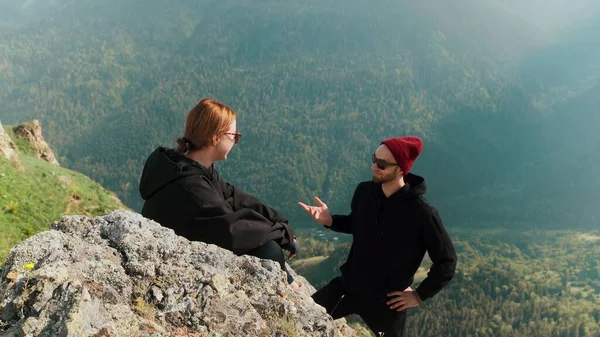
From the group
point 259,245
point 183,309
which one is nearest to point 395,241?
point 259,245

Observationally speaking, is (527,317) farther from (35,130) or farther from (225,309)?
(225,309)

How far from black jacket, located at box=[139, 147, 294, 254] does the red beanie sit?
6.95 feet

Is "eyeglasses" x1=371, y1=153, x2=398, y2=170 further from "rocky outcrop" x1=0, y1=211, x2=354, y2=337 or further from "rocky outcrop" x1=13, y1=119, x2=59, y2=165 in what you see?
"rocky outcrop" x1=13, y1=119, x2=59, y2=165

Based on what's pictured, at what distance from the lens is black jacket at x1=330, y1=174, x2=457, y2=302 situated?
6730 millimetres

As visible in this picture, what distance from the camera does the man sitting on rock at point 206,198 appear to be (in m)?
5.63

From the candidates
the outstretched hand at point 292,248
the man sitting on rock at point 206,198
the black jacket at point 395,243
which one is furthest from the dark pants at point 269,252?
the black jacket at point 395,243

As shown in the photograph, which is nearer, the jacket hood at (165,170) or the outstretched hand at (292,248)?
the jacket hood at (165,170)

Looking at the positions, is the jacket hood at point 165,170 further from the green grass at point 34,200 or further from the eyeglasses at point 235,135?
the green grass at point 34,200

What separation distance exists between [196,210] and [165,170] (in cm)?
75

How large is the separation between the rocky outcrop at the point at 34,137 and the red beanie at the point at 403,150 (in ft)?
153

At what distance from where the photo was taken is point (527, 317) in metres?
167

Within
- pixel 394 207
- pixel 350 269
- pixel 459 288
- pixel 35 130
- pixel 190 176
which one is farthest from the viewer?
pixel 459 288

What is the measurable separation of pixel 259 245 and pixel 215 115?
1.92m

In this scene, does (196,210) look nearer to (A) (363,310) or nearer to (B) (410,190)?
(B) (410,190)
